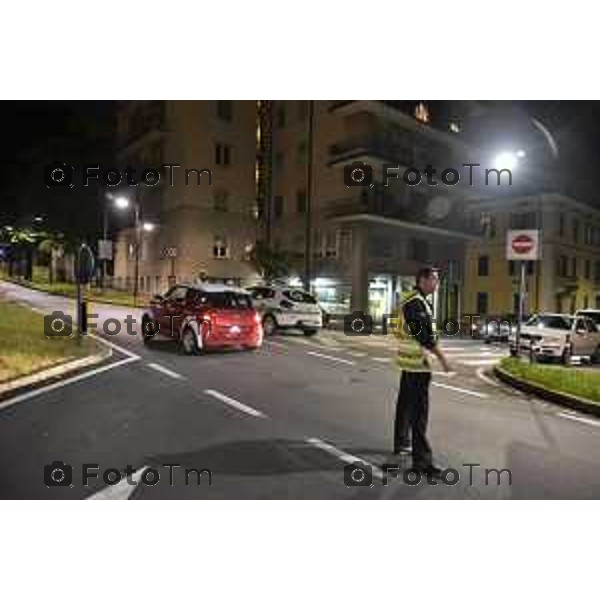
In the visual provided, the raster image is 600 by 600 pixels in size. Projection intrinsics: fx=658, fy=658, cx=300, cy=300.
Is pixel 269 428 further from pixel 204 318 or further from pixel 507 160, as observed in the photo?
pixel 507 160

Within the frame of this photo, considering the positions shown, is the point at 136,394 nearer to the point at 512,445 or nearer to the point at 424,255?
the point at 512,445

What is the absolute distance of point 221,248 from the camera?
8.39 meters

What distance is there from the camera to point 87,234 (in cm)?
723

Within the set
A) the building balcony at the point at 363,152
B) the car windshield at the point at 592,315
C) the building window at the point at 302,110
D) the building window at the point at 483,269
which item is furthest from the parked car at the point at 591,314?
the building window at the point at 302,110

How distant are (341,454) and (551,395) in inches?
166

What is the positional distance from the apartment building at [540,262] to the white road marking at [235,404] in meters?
4.01

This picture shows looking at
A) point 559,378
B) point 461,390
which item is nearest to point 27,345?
point 461,390

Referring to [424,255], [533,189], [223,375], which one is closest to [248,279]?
[223,375]

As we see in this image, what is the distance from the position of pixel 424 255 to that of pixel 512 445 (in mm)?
10169

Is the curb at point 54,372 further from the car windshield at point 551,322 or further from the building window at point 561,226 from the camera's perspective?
the building window at point 561,226

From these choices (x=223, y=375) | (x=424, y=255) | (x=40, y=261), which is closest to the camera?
(x=40, y=261)

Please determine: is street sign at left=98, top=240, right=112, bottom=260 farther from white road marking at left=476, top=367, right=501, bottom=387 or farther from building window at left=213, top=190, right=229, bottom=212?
white road marking at left=476, top=367, right=501, bottom=387

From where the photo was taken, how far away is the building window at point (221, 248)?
27.3ft

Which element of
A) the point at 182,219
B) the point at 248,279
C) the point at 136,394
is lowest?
the point at 136,394
